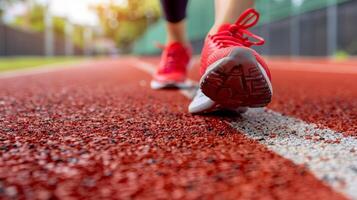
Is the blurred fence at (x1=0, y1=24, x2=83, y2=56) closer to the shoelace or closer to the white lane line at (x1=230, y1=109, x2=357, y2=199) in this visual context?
the shoelace

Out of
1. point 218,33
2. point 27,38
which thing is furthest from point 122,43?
point 218,33

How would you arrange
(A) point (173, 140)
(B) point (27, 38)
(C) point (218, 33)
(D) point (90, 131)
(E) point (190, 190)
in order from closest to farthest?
(E) point (190, 190) < (A) point (173, 140) < (D) point (90, 131) < (C) point (218, 33) < (B) point (27, 38)

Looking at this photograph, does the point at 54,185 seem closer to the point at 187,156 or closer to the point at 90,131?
the point at 187,156

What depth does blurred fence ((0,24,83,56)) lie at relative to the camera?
53.2ft

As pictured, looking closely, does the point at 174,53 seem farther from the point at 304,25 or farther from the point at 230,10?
the point at 304,25

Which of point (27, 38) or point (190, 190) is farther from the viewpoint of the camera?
point (27, 38)

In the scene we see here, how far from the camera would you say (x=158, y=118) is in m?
1.44

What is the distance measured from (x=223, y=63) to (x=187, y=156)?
334 mm

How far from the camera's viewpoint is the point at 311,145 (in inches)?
41.0

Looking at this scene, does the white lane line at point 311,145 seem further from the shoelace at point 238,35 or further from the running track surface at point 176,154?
the shoelace at point 238,35

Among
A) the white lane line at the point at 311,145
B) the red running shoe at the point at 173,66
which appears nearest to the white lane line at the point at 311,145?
the white lane line at the point at 311,145

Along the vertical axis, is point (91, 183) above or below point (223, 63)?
below

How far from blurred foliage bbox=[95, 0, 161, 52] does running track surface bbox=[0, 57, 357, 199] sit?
1283 inches

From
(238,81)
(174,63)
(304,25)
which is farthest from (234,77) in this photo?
(304,25)
